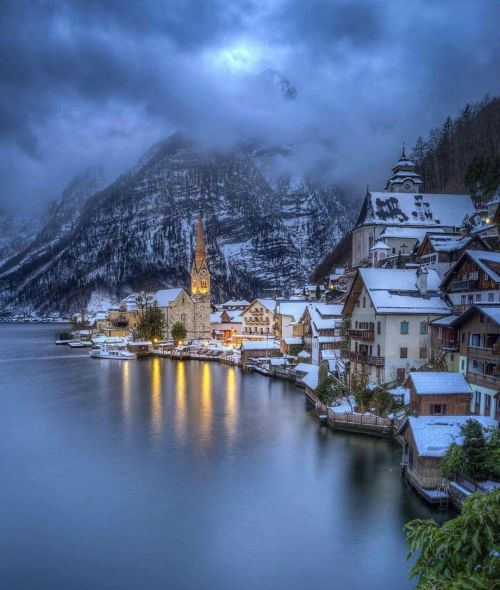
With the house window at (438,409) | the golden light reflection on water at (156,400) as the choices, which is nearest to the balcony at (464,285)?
the house window at (438,409)

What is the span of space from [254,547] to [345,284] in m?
53.7

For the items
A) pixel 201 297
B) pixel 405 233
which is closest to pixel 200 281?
pixel 201 297

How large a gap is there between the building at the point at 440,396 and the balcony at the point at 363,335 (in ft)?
32.8

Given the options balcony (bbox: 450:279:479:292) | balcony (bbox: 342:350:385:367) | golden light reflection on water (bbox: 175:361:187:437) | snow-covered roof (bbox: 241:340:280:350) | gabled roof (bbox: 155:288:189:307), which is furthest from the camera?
gabled roof (bbox: 155:288:189:307)

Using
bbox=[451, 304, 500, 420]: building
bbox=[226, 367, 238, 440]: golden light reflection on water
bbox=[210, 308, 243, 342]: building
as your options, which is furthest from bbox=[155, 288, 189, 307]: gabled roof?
bbox=[451, 304, 500, 420]: building

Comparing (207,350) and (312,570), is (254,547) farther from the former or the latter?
(207,350)

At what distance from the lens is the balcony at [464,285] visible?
1261 inches

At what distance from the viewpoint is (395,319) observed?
114 feet

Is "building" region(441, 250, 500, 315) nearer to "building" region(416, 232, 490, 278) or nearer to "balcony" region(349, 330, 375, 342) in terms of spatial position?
"building" region(416, 232, 490, 278)

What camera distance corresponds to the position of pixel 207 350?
81.7 meters

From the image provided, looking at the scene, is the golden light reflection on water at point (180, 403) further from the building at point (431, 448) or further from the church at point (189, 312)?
the church at point (189, 312)

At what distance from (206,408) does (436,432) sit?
2391 centimetres

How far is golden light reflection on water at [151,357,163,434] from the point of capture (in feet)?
120

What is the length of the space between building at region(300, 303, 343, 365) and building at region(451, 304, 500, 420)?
18.3m
